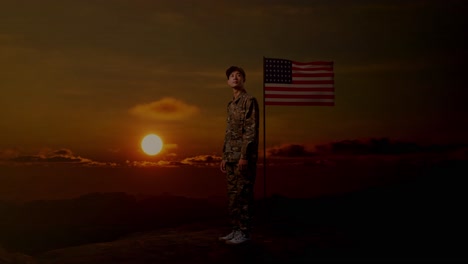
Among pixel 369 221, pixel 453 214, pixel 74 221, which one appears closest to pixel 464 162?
pixel 453 214

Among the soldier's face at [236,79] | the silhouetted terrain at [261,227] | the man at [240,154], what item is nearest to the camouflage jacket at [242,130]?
the man at [240,154]

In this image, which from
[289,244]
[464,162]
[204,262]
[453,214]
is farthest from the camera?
[464,162]

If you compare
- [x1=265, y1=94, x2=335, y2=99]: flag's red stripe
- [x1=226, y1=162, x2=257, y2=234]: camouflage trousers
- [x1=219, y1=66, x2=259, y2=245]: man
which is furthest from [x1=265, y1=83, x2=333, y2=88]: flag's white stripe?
[x1=226, y1=162, x2=257, y2=234]: camouflage trousers

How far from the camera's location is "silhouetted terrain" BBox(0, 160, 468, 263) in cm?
473

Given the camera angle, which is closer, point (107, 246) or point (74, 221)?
point (107, 246)

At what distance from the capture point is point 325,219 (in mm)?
6824

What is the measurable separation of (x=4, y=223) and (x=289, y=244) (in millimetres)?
3823

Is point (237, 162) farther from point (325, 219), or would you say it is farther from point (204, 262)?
point (325, 219)

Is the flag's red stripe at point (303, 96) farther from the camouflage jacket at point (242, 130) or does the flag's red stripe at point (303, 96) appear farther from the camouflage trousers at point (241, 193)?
the camouflage trousers at point (241, 193)

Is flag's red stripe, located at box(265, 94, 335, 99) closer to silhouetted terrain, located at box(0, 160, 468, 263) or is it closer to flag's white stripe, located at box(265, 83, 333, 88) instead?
flag's white stripe, located at box(265, 83, 333, 88)

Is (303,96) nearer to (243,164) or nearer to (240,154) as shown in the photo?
(240,154)

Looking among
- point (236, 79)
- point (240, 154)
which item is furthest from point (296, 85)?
point (240, 154)

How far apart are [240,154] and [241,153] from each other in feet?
0.22

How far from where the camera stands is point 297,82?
6.43 meters
